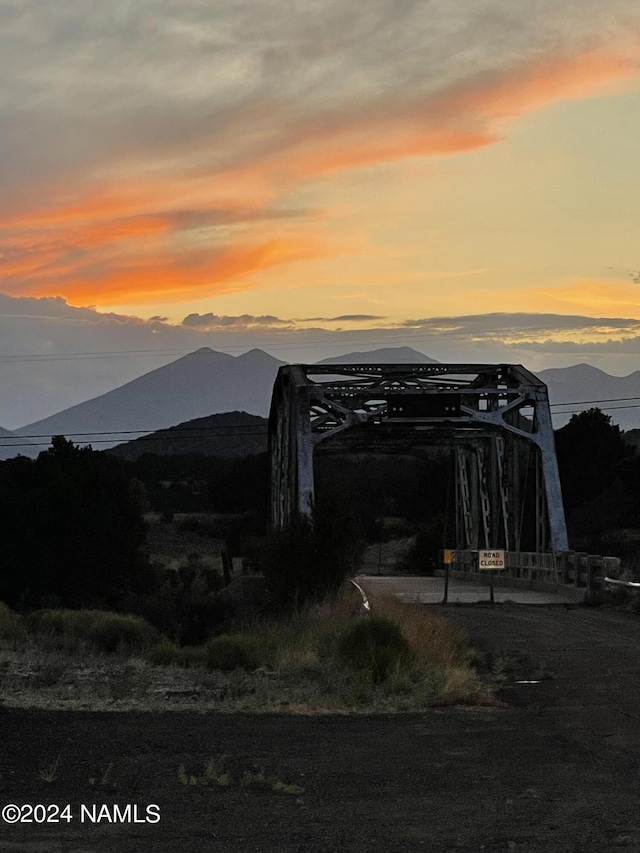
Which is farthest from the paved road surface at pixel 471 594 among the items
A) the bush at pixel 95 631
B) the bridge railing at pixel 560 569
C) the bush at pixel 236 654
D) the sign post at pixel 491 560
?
the bush at pixel 236 654

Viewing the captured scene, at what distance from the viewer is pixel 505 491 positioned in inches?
1734

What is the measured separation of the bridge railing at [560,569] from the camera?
98.6 ft

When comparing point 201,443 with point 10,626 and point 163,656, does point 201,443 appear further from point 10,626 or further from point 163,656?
point 163,656

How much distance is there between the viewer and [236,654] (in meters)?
16.4

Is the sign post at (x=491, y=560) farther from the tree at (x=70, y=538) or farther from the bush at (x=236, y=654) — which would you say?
the tree at (x=70, y=538)

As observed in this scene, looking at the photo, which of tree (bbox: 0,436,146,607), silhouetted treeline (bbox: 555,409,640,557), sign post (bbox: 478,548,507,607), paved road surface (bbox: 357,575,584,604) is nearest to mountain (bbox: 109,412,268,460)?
silhouetted treeline (bbox: 555,409,640,557)

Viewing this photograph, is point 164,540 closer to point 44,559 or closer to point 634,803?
point 44,559

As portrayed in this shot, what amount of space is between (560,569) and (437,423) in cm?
841

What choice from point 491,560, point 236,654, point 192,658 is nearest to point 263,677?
point 236,654

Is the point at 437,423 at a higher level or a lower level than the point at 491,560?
higher

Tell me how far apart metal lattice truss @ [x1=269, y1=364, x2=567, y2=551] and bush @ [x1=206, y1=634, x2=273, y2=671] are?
16650mm

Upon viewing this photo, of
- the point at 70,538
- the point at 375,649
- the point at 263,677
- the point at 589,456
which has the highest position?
the point at 589,456

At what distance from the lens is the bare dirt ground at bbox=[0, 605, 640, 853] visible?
24.0 feet

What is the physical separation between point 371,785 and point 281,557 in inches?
833
